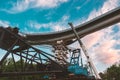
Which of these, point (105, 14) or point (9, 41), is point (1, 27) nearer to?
point (9, 41)

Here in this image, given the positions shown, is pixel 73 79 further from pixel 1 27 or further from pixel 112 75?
pixel 112 75

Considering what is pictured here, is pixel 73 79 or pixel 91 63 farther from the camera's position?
pixel 91 63

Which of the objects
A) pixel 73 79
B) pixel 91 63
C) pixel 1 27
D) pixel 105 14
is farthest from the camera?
pixel 105 14

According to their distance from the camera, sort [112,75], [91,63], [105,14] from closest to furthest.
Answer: [91,63] < [105,14] < [112,75]

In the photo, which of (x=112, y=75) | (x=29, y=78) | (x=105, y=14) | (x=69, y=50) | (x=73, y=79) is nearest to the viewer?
(x=73, y=79)

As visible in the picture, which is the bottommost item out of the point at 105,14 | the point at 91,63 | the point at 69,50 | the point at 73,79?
the point at 73,79

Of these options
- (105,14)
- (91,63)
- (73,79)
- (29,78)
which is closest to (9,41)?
(73,79)

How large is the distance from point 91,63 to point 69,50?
1061cm

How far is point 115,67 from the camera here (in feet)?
302

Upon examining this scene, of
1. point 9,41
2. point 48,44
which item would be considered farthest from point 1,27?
point 48,44

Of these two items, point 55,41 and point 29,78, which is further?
point 29,78

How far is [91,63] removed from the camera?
1783 inches

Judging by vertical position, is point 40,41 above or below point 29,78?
above

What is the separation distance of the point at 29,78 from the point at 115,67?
33548 millimetres
